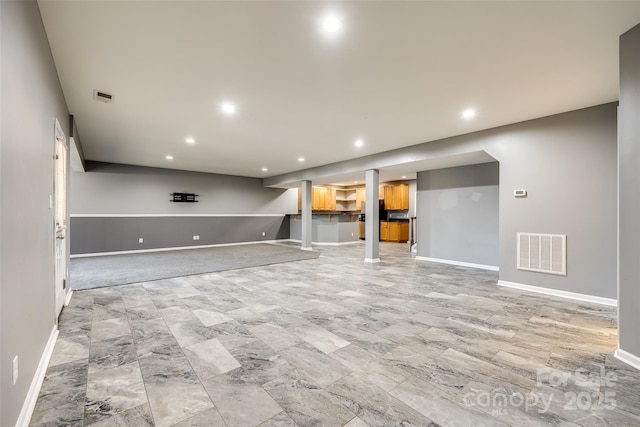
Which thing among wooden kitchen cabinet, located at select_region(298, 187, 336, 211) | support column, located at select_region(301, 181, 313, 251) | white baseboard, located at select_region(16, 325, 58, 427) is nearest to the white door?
white baseboard, located at select_region(16, 325, 58, 427)

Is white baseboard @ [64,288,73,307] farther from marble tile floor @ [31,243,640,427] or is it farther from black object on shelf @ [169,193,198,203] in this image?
black object on shelf @ [169,193,198,203]

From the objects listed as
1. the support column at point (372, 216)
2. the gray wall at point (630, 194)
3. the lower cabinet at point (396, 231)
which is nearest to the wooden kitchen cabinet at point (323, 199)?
the lower cabinet at point (396, 231)

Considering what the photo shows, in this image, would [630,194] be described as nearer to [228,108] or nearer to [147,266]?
[228,108]

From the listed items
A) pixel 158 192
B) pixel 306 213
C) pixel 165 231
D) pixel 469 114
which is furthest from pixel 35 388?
pixel 158 192

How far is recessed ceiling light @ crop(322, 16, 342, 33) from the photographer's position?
2.04 m

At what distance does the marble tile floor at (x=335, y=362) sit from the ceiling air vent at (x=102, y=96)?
259 centimetres

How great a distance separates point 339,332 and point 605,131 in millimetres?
4257

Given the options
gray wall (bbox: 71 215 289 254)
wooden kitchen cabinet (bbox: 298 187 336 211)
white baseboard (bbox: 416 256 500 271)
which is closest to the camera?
white baseboard (bbox: 416 256 500 271)

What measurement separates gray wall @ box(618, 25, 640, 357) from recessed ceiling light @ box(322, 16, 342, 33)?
7.63 ft

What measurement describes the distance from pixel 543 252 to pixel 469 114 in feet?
7.49

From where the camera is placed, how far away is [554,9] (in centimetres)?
195

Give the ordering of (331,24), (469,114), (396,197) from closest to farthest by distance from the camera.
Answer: (331,24) → (469,114) → (396,197)

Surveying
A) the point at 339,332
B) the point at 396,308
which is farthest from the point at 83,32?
the point at 396,308

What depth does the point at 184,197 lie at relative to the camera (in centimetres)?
889
